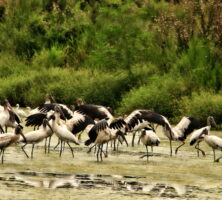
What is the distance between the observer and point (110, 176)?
1238 cm

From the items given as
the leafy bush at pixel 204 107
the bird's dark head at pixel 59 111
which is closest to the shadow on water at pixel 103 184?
the bird's dark head at pixel 59 111

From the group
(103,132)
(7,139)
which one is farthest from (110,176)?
(103,132)

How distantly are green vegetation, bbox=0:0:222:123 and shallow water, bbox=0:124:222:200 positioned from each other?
5.49m

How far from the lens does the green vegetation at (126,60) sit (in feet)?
71.0

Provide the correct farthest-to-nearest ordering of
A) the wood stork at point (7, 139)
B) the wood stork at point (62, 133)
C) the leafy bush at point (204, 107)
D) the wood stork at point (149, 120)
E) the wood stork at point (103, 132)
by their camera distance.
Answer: the leafy bush at point (204, 107) → the wood stork at point (149, 120) → the wood stork at point (62, 133) → the wood stork at point (103, 132) → the wood stork at point (7, 139)

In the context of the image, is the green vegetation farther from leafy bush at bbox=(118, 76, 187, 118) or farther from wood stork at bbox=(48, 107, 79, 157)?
wood stork at bbox=(48, 107, 79, 157)

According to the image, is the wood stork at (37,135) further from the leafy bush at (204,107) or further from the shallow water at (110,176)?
the leafy bush at (204,107)

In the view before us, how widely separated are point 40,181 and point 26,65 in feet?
52.0

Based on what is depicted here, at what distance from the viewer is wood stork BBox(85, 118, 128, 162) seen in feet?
47.2

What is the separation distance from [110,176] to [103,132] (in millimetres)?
2511

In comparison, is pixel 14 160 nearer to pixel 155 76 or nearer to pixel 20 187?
pixel 20 187

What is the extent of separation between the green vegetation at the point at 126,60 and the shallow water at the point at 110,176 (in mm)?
5485

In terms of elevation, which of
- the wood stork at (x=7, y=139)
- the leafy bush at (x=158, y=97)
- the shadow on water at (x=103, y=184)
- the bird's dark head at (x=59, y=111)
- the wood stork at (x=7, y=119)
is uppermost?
the leafy bush at (x=158, y=97)

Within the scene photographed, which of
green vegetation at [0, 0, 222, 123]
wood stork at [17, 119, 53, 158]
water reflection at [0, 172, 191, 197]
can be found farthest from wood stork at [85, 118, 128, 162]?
green vegetation at [0, 0, 222, 123]
